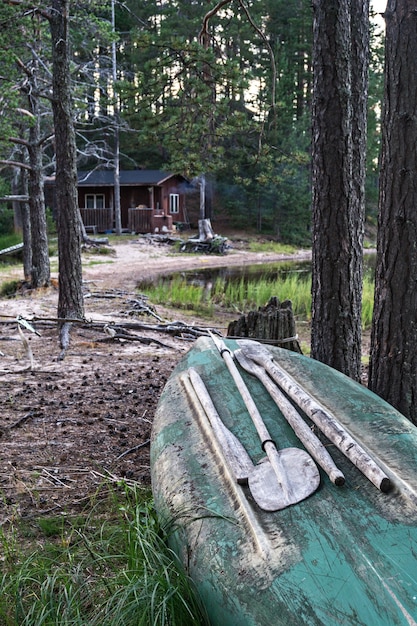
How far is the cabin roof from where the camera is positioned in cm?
3172

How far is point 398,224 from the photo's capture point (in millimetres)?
3439

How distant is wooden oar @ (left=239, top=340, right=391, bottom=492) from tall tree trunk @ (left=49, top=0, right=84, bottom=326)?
4.74 m

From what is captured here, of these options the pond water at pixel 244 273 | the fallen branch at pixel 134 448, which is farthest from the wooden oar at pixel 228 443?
the pond water at pixel 244 273

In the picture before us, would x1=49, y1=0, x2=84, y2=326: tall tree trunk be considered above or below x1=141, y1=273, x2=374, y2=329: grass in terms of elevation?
above

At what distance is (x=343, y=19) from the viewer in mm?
4047

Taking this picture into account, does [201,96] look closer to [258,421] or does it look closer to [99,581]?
[258,421]

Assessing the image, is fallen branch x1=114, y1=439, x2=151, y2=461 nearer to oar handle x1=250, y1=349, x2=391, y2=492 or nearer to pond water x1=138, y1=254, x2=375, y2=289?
oar handle x1=250, y1=349, x2=391, y2=492

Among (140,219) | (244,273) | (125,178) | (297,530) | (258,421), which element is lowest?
(244,273)

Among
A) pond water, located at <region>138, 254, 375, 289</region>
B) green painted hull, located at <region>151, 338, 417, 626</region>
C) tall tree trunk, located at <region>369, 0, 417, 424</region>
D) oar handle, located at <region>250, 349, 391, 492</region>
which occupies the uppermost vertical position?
Answer: tall tree trunk, located at <region>369, 0, 417, 424</region>

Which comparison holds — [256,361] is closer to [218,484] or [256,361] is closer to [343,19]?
[218,484]

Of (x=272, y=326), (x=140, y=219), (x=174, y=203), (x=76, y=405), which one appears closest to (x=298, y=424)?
(x=272, y=326)

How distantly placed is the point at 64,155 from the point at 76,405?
164 inches

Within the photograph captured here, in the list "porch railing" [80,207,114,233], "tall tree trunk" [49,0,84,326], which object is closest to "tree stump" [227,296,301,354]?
"tall tree trunk" [49,0,84,326]

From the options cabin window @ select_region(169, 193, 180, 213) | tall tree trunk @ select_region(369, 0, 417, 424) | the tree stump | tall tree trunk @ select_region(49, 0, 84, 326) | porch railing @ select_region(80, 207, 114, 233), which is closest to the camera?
tall tree trunk @ select_region(369, 0, 417, 424)
